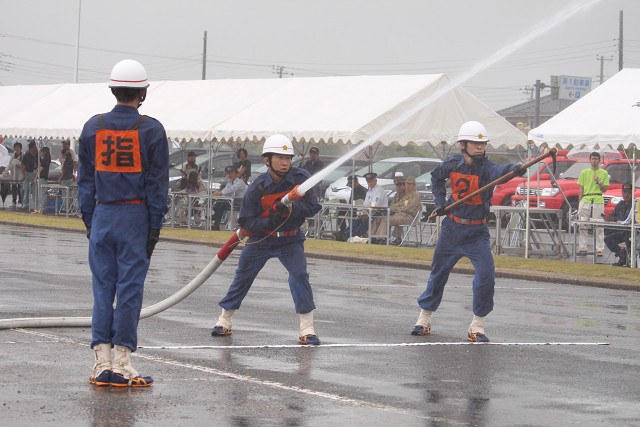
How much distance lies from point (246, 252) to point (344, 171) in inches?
979

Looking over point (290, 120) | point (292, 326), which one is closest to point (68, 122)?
point (290, 120)

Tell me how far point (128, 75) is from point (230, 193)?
60.7ft

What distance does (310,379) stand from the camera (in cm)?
720

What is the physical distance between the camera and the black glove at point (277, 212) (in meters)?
8.78

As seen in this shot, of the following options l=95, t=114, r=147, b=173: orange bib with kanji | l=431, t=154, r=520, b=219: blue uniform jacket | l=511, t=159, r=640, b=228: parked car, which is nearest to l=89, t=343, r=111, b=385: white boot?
l=95, t=114, r=147, b=173: orange bib with kanji

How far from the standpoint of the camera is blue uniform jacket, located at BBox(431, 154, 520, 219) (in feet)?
32.1

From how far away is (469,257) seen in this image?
9812 mm

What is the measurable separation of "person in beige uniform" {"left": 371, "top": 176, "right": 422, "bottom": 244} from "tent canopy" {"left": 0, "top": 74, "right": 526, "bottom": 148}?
185cm

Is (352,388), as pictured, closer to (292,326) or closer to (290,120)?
(292,326)

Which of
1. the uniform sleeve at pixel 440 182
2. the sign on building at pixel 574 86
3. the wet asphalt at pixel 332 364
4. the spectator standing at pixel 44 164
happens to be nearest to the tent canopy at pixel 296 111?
the spectator standing at pixel 44 164

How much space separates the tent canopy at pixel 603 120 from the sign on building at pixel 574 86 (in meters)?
52.8

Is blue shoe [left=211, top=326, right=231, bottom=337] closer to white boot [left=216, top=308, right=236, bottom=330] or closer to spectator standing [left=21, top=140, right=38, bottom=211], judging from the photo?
white boot [left=216, top=308, right=236, bottom=330]

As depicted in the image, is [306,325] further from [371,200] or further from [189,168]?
[189,168]

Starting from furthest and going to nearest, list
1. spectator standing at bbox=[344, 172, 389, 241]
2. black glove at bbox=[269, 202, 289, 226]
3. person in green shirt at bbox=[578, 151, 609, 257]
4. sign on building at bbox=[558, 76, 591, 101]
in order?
sign on building at bbox=[558, 76, 591, 101], spectator standing at bbox=[344, 172, 389, 241], person in green shirt at bbox=[578, 151, 609, 257], black glove at bbox=[269, 202, 289, 226]
